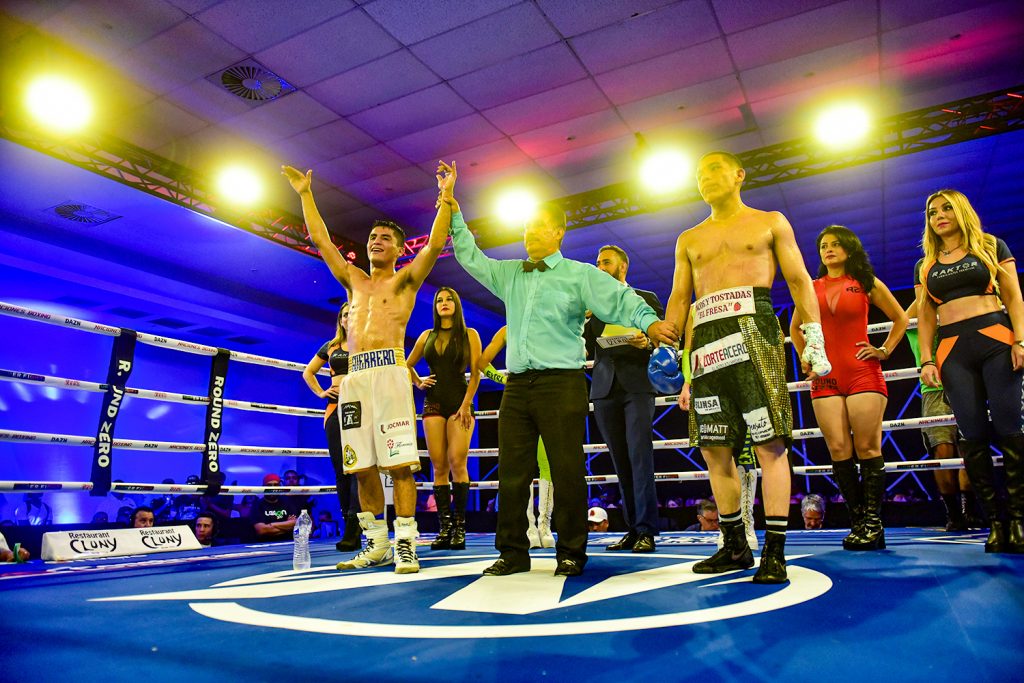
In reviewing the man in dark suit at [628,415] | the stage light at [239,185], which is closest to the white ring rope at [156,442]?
the man in dark suit at [628,415]

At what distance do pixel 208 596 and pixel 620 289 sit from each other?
187 centimetres

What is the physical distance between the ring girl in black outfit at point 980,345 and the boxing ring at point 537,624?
41 centimetres

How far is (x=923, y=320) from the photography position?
121 inches

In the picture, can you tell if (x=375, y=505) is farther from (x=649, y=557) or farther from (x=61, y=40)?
(x=61, y=40)

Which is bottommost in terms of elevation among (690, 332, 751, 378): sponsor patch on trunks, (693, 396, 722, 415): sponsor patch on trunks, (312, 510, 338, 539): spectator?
(312, 510, 338, 539): spectator

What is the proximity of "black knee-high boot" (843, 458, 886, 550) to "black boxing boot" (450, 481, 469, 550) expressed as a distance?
215 cm

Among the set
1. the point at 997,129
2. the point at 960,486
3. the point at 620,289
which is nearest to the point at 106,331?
the point at 620,289

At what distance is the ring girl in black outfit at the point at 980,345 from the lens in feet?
8.77

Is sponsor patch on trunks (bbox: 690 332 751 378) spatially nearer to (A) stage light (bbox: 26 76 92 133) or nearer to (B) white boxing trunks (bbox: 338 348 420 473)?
(B) white boxing trunks (bbox: 338 348 420 473)

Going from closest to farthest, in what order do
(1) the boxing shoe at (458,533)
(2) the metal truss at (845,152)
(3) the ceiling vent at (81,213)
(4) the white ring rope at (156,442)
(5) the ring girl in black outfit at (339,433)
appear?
1. (4) the white ring rope at (156,442)
2. (1) the boxing shoe at (458,533)
3. (5) the ring girl in black outfit at (339,433)
4. (2) the metal truss at (845,152)
5. (3) the ceiling vent at (81,213)

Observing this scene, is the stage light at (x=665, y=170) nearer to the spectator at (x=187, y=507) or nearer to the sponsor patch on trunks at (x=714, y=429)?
the sponsor patch on trunks at (x=714, y=429)

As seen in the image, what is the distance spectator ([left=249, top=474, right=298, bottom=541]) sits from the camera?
6.03 meters

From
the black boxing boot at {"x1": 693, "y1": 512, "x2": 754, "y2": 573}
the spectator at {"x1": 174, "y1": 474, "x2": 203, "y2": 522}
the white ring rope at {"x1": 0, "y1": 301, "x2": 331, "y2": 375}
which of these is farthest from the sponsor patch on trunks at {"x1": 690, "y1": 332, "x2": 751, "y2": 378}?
the spectator at {"x1": 174, "y1": 474, "x2": 203, "y2": 522}

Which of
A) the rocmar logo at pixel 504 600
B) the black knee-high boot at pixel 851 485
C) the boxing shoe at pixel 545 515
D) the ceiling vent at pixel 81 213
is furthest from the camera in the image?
the ceiling vent at pixel 81 213
